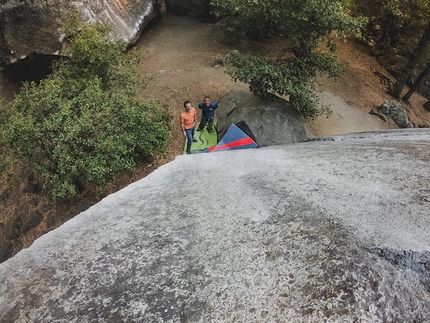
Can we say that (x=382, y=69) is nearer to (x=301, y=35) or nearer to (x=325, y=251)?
(x=301, y=35)

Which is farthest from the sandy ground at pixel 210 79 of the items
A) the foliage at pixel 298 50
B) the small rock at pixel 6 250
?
the small rock at pixel 6 250

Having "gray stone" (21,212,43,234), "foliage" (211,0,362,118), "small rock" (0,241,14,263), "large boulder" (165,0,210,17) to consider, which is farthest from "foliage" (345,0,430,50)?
"small rock" (0,241,14,263)

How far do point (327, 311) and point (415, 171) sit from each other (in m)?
4.26

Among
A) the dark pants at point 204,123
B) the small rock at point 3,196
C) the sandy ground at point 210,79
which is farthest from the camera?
the sandy ground at point 210,79

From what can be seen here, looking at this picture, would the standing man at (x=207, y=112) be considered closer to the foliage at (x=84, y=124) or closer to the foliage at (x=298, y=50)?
the foliage at (x=298, y=50)

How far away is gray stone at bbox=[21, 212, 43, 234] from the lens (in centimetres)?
1427

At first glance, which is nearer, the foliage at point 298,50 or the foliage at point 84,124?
the foliage at point 84,124

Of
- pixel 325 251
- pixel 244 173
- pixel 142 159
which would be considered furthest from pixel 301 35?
pixel 325 251

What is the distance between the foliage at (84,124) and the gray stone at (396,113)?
1567cm

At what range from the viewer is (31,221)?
47.2ft

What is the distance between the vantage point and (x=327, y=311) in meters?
4.20

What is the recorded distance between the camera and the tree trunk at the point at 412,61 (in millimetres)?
21906

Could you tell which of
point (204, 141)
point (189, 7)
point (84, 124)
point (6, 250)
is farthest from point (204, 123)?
point (189, 7)

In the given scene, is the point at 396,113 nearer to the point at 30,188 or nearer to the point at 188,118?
the point at 188,118
